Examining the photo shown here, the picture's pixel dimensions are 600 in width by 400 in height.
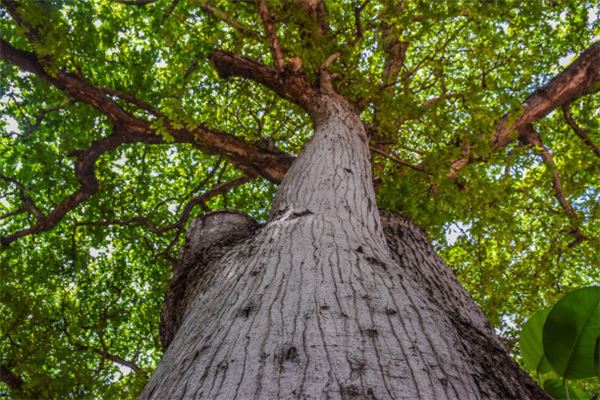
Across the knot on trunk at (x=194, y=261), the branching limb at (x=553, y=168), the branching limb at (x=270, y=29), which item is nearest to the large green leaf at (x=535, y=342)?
the knot on trunk at (x=194, y=261)

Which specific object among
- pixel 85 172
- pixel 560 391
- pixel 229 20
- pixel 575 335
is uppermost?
pixel 229 20

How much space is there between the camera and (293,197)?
9.22 ft

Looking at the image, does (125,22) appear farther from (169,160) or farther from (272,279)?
(272,279)

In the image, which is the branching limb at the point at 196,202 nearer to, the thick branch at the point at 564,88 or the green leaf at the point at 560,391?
the thick branch at the point at 564,88

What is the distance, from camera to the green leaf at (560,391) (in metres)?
1.52

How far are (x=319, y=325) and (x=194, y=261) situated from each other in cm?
174

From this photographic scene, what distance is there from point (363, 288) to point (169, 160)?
8289 millimetres

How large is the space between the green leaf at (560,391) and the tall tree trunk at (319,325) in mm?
53

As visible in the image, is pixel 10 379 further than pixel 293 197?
Yes

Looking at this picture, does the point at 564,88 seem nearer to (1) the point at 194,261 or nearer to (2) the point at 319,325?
(1) the point at 194,261

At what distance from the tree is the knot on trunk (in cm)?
3

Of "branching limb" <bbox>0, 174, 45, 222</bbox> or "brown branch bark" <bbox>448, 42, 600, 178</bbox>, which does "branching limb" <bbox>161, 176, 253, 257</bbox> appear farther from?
"brown branch bark" <bbox>448, 42, 600, 178</bbox>

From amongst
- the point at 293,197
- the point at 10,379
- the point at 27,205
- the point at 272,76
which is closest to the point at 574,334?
the point at 293,197

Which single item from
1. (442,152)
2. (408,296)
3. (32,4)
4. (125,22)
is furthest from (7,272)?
(408,296)
